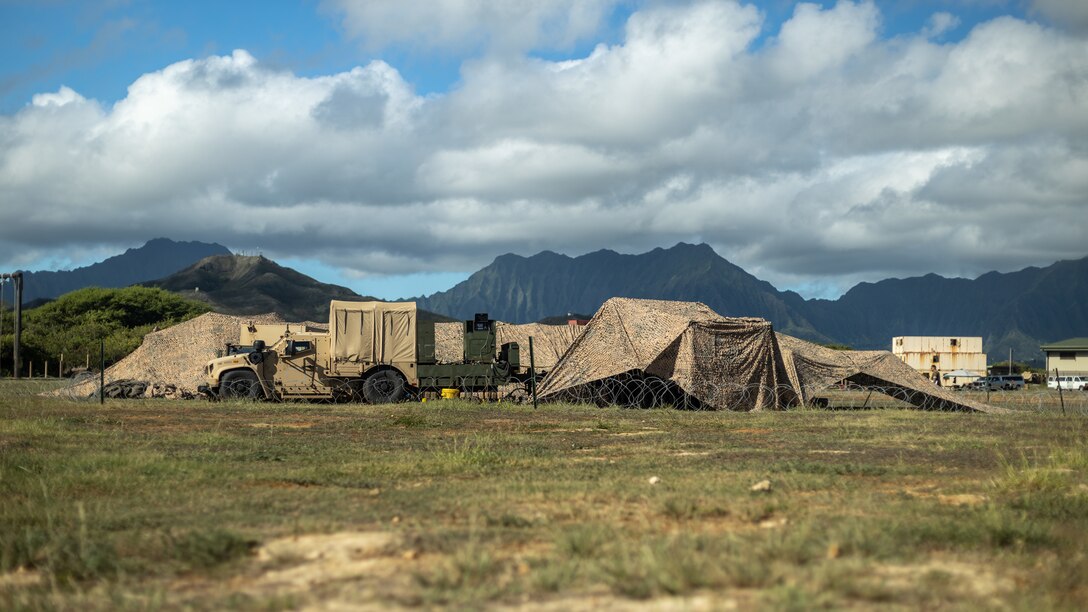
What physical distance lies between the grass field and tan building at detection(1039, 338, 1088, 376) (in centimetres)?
7362

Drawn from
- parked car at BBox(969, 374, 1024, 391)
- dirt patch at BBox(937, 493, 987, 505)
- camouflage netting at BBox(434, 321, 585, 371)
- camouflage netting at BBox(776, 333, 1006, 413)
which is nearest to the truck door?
camouflage netting at BBox(434, 321, 585, 371)

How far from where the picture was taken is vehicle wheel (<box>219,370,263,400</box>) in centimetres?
3025

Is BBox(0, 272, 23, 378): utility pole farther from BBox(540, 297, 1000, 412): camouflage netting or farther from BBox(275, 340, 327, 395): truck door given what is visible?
BBox(540, 297, 1000, 412): camouflage netting

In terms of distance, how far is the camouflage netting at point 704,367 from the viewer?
2948 centimetres

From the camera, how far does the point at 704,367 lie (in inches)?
1160

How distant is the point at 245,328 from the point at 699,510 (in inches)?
1132

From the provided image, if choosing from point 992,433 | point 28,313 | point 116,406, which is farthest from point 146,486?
point 28,313

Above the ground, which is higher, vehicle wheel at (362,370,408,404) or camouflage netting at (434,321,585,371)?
camouflage netting at (434,321,585,371)

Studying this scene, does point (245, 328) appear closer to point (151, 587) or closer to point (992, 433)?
point (992, 433)

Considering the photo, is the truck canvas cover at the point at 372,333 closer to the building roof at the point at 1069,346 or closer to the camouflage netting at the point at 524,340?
the camouflage netting at the point at 524,340

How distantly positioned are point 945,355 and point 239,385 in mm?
55683

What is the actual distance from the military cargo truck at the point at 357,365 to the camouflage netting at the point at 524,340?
180 inches

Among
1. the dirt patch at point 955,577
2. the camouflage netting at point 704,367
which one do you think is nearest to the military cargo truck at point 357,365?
the camouflage netting at point 704,367

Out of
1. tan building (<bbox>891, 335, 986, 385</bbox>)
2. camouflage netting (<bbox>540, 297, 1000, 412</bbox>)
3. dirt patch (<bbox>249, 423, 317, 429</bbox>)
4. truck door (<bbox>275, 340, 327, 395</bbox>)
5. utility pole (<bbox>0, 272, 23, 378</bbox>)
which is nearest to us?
dirt patch (<bbox>249, 423, 317, 429</bbox>)
